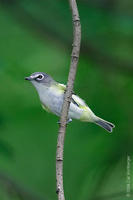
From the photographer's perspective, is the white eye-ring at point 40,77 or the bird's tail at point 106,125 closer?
the white eye-ring at point 40,77

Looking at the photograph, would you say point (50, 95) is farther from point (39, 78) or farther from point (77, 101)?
point (77, 101)

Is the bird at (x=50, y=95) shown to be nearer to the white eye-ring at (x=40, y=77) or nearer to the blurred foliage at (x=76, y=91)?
the white eye-ring at (x=40, y=77)

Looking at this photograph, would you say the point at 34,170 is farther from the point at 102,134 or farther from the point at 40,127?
the point at 102,134

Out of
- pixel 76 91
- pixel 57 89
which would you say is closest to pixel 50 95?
pixel 57 89

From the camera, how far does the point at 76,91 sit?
6.11 meters

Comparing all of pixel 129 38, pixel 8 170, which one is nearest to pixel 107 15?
pixel 129 38

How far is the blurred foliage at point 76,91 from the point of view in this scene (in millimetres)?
5965

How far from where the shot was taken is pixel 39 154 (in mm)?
6629

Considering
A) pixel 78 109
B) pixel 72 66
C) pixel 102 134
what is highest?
pixel 72 66

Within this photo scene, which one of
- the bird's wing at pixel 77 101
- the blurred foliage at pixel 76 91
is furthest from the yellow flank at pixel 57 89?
the blurred foliage at pixel 76 91

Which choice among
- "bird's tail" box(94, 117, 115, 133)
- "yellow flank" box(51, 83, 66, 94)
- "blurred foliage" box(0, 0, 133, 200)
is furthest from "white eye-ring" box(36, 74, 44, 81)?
"blurred foliage" box(0, 0, 133, 200)

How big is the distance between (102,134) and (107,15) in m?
1.73

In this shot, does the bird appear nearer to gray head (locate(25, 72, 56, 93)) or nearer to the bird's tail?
gray head (locate(25, 72, 56, 93))

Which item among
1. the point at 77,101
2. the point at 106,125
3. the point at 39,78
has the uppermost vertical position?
the point at 39,78
